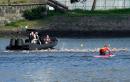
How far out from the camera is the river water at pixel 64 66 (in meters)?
65.7

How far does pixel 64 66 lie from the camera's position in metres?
75.6

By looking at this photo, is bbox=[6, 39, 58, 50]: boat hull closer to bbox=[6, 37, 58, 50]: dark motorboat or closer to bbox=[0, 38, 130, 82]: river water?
bbox=[6, 37, 58, 50]: dark motorboat

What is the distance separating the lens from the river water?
65.7m

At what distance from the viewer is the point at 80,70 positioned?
71.2 meters

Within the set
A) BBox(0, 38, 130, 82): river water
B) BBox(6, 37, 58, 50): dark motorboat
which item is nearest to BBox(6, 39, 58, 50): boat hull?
BBox(6, 37, 58, 50): dark motorboat

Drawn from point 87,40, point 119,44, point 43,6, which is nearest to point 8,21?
point 43,6

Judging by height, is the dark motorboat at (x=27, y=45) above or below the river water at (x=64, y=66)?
below

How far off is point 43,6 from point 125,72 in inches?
2760

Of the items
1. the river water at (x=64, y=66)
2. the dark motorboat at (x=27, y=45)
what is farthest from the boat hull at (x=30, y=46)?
the river water at (x=64, y=66)

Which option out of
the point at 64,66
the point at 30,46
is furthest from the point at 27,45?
the point at 64,66

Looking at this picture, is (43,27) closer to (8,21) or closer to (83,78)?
(8,21)

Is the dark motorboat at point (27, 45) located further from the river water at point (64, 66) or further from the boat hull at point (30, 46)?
the river water at point (64, 66)

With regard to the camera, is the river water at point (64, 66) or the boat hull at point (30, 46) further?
the boat hull at point (30, 46)

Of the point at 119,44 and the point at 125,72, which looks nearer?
the point at 125,72
